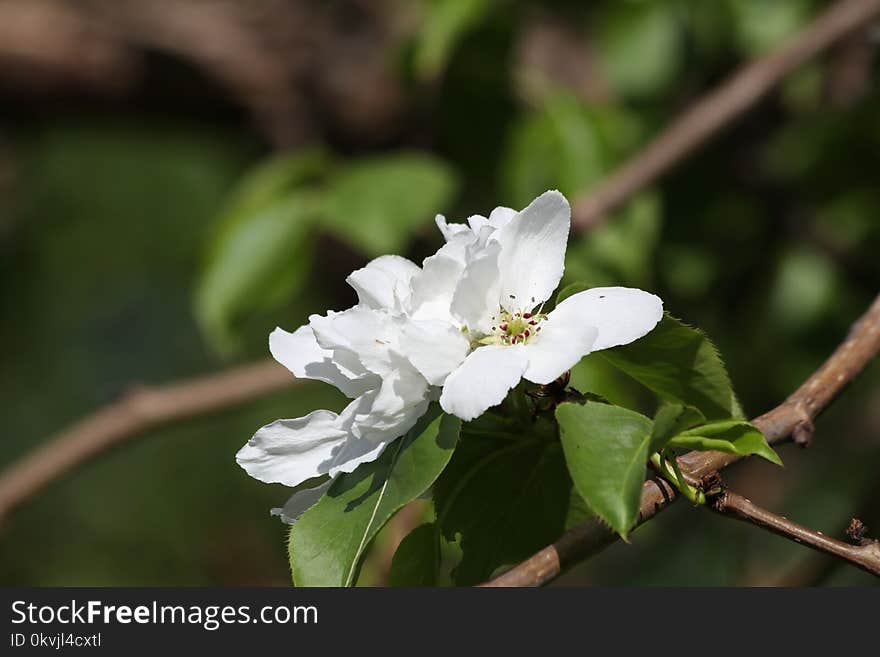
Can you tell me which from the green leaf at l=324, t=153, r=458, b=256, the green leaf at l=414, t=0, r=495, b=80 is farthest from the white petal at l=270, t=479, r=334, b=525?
the green leaf at l=414, t=0, r=495, b=80

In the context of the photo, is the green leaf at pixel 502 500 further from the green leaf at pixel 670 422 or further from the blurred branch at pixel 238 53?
the blurred branch at pixel 238 53

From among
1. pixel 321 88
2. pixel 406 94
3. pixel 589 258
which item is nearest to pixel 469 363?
pixel 589 258

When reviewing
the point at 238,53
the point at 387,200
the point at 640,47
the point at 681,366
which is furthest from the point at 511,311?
the point at 238,53

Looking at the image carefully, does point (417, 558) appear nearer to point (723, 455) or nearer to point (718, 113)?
point (723, 455)

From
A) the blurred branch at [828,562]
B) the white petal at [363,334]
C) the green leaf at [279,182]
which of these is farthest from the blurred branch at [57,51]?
the white petal at [363,334]

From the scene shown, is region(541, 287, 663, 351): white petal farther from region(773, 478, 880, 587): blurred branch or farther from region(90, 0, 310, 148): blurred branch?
region(90, 0, 310, 148): blurred branch

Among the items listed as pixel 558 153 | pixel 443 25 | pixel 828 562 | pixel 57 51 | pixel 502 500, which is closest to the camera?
pixel 502 500
